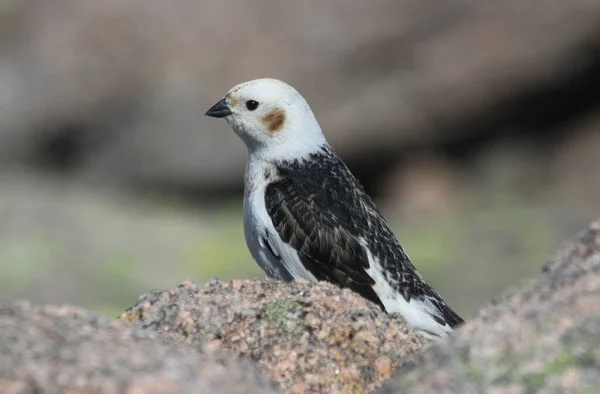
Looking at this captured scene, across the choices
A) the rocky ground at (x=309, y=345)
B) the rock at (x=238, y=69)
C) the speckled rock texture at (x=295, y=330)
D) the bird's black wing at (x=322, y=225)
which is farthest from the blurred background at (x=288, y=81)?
the rocky ground at (x=309, y=345)

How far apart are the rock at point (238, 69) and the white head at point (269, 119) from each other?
25.3ft

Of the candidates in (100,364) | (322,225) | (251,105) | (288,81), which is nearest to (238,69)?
(288,81)

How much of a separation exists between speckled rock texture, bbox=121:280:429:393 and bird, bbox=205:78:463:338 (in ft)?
5.17

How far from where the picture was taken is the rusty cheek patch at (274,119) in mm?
6352

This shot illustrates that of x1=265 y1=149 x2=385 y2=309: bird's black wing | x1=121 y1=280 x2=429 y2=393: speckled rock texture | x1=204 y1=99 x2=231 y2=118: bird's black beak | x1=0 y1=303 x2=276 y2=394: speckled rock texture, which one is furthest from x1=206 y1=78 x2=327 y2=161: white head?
x1=0 y1=303 x2=276 y2=394: speckled rock texture

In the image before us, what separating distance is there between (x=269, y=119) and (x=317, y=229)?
2.46ft

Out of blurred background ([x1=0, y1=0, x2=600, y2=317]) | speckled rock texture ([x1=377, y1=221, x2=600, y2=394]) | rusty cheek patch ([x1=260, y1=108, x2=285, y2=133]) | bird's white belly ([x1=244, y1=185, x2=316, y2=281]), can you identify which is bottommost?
speckled rock texture ([x1=377, y1=221, x2=600, y2=394])

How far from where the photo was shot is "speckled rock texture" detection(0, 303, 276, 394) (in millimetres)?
2812

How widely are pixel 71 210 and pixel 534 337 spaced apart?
11310 mm

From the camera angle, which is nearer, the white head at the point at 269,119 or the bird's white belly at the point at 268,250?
the bird's white belly at the point at 268,250

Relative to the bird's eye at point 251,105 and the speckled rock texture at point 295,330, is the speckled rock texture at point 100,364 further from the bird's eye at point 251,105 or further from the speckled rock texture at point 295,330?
the bird's eye at point 251,105

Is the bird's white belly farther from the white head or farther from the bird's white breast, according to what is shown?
the white head

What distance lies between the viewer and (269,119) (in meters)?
6.38

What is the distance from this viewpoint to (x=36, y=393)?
9.22 feet
